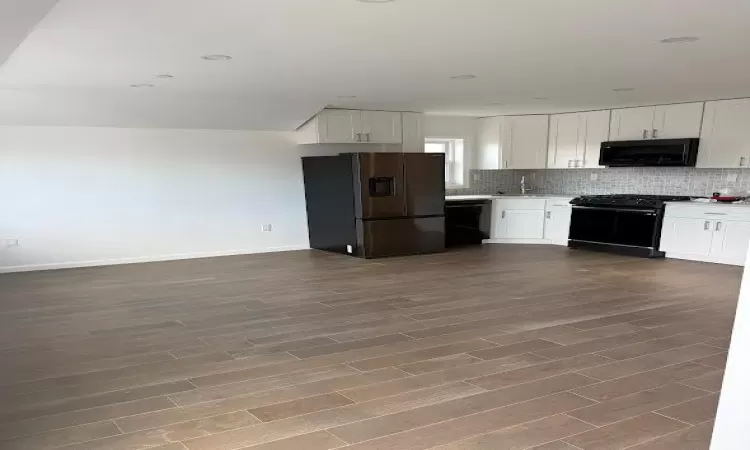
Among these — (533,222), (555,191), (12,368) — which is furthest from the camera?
(555,191)

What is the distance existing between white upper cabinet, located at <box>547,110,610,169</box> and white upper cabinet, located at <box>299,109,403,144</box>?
8.30 ft

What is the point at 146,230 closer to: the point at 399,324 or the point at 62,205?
the point at 62,205

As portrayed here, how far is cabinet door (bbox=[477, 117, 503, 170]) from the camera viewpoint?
840 cm

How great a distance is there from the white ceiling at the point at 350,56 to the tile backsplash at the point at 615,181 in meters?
1.31

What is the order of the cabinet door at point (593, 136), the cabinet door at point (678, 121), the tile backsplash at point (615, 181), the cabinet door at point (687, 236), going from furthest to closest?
the cabinet door at point (593, 136)
the tile backsplash at point (615, 181)
the cabinet door at point (678, 121)
the cabinet door at point (687, 236)

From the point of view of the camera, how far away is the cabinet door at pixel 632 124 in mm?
7102

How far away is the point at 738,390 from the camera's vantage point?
0.94 m

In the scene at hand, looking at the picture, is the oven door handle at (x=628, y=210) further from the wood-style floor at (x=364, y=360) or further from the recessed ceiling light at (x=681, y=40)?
the recessed ceiling light at (x=681, y=40)

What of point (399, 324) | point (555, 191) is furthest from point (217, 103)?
point (555, 191)

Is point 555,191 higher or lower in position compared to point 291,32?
lower

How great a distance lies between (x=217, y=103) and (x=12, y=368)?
147 inches

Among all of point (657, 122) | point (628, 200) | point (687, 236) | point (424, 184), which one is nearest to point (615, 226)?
point (628, 200)

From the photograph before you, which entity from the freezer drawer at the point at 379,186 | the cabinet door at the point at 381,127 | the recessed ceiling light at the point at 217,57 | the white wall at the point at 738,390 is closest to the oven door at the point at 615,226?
the freezer drawer at the point at 379,186

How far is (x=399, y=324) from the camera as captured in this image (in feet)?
13.2
